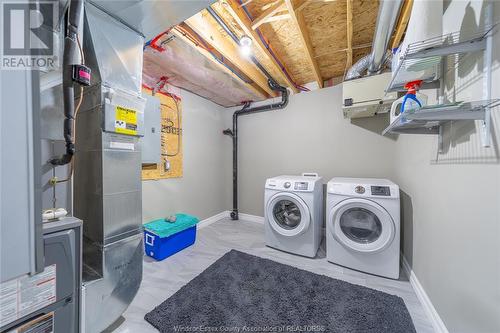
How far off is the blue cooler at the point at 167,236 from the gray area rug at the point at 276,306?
0.60 m

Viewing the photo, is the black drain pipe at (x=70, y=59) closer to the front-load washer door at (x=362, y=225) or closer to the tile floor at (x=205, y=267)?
the tile floor at (x=205, y=267)

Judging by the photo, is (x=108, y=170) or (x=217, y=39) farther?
(x=217, y=39)

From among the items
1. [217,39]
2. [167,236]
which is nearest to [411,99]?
[217,39]

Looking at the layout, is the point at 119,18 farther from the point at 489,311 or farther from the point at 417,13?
the point at 489,311

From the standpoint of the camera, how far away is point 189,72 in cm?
226

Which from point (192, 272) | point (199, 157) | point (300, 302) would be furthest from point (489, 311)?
point (199, 157)

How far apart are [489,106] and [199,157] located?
3048mm

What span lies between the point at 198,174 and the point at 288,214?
166 cm

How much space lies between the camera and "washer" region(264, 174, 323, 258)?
2.10m

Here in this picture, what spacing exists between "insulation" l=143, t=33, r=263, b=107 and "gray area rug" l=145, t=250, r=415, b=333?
7.35ft

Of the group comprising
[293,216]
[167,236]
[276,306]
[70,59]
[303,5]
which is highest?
[303,5]

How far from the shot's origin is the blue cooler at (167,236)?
2066 mm

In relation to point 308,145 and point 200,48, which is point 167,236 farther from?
point 308,145

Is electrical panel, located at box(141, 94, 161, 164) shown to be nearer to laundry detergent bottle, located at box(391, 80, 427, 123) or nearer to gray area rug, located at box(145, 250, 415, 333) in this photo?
gray area rug, located at box(145, 250, 415, 333)
